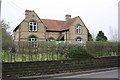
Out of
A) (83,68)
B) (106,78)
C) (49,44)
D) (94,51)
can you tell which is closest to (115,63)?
(94,51)

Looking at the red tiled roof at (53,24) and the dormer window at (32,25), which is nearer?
the dormer window at (32,25)

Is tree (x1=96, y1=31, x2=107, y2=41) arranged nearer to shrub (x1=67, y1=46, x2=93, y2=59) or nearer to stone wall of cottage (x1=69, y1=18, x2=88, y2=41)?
stone wall of cottage (x1=69, y1=18, x2=88, y2=41)

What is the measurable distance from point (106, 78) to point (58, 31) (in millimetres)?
22799

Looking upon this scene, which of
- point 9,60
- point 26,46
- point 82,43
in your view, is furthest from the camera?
point 82,43

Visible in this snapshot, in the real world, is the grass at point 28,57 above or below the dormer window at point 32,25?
below

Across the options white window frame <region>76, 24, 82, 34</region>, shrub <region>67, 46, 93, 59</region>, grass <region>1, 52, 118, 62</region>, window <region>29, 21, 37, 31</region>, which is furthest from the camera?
white window frame <region>76, 24, 82, 34</region>

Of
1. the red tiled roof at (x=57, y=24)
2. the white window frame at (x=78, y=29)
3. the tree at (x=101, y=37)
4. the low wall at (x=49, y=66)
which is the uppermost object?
the red tiled roof at (x=57, y=24)

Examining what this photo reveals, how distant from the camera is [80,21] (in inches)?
1180

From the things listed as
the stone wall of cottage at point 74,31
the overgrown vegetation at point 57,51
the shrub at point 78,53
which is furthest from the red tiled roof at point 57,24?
the shrub at point 78,53

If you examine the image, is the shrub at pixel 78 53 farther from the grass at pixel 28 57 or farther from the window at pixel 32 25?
the window at pixel 32 25

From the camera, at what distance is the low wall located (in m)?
7.63

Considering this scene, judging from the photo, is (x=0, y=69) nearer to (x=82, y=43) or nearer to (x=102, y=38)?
(x=82, y=43)

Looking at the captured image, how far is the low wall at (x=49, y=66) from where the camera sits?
763 cm

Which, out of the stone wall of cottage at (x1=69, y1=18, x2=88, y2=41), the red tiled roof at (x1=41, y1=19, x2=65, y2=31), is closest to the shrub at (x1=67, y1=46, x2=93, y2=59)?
the stone wall of cottage at (x1=69, y1=18, x2=88, y2=41)
